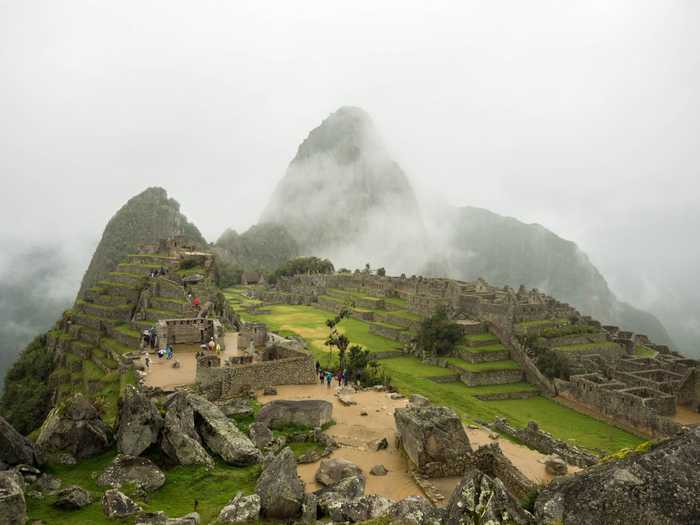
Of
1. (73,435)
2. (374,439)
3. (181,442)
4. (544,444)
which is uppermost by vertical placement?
(73,435)

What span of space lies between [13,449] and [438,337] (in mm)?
39567

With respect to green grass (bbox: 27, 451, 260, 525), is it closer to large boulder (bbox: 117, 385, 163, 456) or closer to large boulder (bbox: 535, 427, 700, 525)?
large boulder (bbox: 117, 385, 163, 456)

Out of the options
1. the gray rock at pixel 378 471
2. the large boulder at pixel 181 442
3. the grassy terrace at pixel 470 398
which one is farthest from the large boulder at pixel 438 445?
the grassy terrace at pixel 470 398

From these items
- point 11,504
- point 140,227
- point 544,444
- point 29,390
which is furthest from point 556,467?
point 140,227

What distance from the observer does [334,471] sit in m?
12.2

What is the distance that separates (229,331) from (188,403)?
71.1 ft

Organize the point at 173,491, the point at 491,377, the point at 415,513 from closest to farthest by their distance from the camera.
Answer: the point at 415,513
the point at 173,491
the point at 491,377

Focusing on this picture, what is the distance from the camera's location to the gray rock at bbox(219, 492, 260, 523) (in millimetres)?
9227

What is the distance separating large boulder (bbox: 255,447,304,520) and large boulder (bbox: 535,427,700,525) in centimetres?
469

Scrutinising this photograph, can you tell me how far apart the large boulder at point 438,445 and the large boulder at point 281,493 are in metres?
3.82

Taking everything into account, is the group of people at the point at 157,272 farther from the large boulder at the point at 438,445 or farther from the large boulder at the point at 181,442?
the large boulder at the point at 438,445

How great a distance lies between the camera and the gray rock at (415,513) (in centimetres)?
734

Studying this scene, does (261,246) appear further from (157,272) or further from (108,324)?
(108,324)

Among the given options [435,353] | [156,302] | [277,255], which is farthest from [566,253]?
[156,302]
